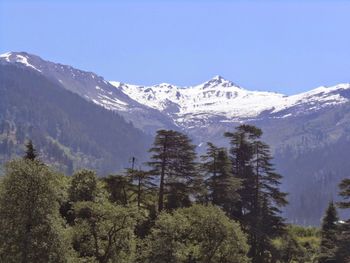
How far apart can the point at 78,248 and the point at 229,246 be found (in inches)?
618

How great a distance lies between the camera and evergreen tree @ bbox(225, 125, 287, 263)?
76250 mm

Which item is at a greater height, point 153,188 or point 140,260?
point 153,188

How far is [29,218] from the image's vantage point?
47.0 meters

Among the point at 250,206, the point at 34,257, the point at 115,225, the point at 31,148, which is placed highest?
the point at 31,148

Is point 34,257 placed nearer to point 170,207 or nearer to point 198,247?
point 198,247

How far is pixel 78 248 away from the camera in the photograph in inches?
2311

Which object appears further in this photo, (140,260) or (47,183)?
(140,260)

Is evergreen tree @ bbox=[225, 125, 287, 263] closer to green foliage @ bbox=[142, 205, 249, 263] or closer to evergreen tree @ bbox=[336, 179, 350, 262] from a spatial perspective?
evergreen tree @ bbox=[336, 179, 350, 262]

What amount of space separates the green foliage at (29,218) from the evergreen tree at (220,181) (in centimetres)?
2871

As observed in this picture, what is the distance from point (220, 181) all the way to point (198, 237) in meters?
13.2

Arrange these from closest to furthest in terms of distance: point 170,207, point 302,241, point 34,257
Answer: point 34,257 → point 170,207 → point 302,241

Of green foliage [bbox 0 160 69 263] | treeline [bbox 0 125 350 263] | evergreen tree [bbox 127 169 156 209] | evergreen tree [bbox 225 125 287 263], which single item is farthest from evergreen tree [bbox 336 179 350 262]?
green foliage [bbox 0 160 69 263]

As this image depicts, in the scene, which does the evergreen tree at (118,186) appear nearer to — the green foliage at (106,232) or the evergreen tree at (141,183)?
the evergreen tree at (141,183)

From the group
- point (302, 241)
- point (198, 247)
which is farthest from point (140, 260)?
point (302, 241)
